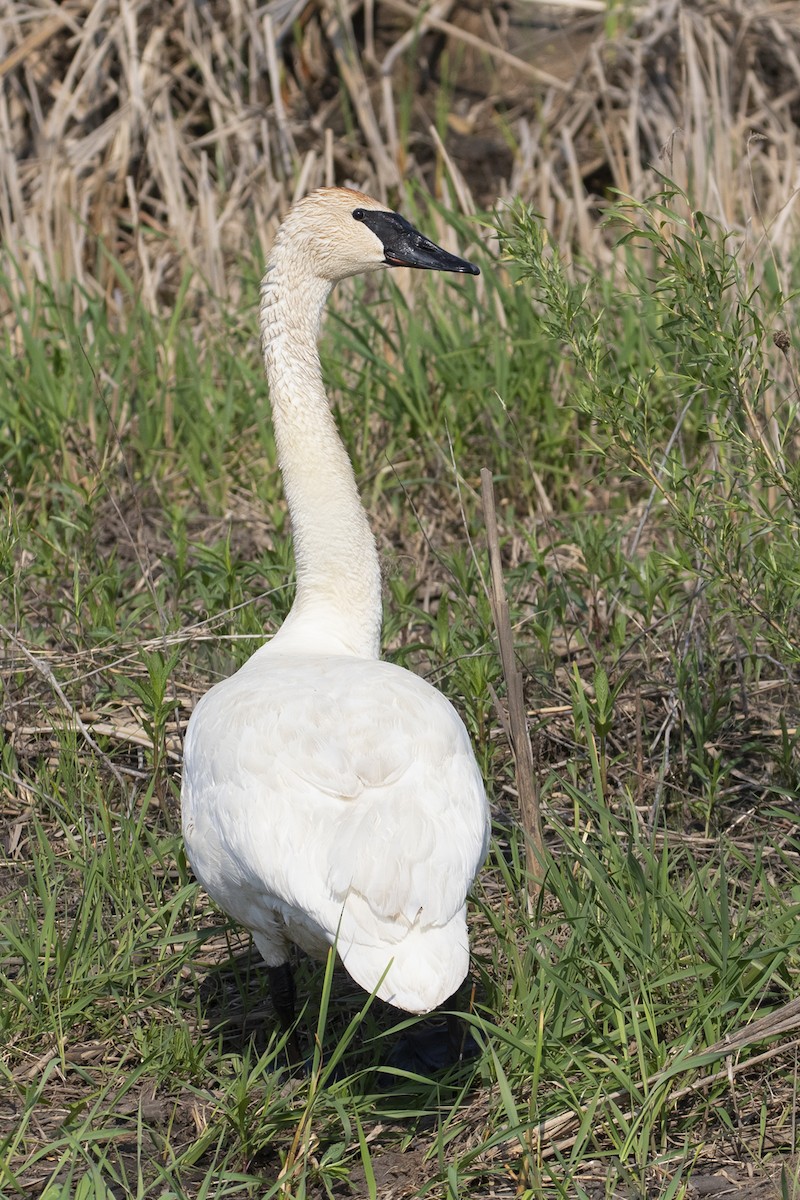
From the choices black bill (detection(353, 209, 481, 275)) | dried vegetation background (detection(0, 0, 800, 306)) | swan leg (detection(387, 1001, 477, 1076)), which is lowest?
swan leg (detection(387, 1001, 477, 1076))

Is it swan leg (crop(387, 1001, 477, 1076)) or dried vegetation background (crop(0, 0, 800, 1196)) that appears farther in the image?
dried vegetation background (crop(0, 0, 800, 1196))

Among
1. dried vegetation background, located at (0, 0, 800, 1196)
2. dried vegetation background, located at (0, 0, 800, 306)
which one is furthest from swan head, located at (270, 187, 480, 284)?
dried vegetation background, located at (0, 0, 800, 306)

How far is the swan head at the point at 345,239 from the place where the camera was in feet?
12.8

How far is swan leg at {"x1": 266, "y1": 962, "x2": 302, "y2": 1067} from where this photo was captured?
3.13m

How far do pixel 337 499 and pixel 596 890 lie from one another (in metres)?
1.22

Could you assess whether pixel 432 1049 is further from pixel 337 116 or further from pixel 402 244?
pixel 337 116

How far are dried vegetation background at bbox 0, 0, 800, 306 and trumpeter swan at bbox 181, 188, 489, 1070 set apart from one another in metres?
3.60

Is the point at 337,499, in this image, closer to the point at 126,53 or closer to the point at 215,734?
the point at 215,734

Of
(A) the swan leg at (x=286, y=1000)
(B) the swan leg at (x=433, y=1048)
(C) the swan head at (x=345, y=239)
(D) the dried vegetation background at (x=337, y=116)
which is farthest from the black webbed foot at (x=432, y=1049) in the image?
(D) the dried vegetation background at (x=337, y=116)

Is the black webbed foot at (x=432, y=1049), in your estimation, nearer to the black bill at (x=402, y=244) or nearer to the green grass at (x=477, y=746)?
the green grass at (x=477, y=746)

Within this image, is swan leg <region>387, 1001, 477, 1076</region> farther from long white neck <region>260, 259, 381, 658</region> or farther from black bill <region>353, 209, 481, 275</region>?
black bill <region>353, 209, 481, 275</region>

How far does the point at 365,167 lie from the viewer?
805 cm

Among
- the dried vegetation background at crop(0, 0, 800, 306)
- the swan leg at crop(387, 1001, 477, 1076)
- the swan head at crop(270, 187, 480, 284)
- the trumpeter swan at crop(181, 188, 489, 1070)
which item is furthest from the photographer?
the dried vegetation background at crop(0, 0, 800, 306)

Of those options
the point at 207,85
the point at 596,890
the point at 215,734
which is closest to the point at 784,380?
the point at 596,890
